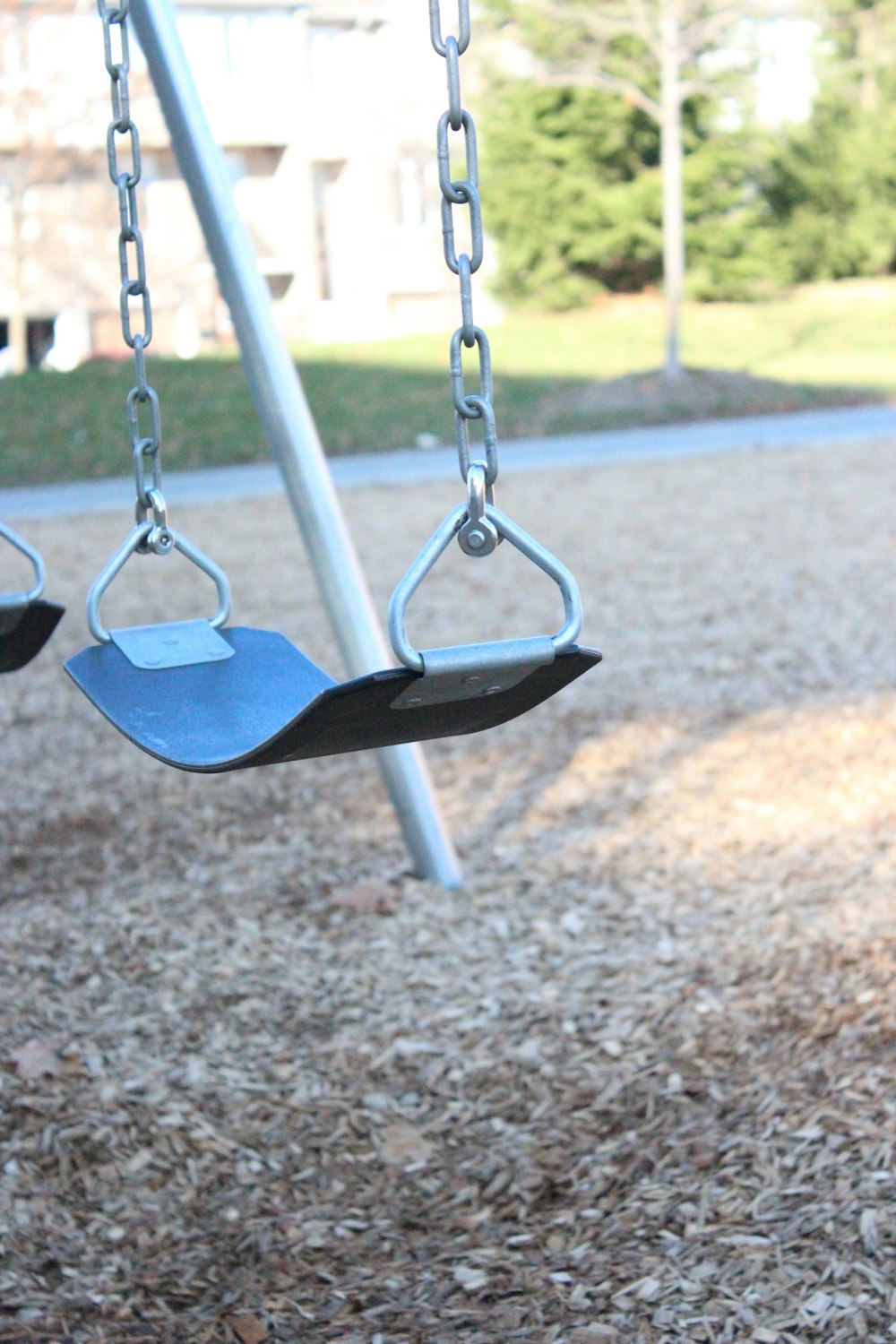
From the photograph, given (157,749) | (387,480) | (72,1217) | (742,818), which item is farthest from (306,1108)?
(387,480)

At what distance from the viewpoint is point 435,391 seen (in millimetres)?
15117

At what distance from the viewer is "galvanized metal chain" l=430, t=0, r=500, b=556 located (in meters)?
1.53

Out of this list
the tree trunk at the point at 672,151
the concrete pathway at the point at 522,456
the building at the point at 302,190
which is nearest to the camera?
the concrete pathway at the point at 522,456

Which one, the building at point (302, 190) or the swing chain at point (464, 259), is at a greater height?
the swing chain at point (464, 259)

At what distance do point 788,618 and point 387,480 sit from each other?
5600 mm

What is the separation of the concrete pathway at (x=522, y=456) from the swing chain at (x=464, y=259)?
8.90 metres

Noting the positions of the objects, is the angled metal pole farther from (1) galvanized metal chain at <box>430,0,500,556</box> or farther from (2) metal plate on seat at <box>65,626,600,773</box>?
(1) galvanized metal chain at <box>430,0,500,556</box>

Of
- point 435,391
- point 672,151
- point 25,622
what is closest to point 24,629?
point 25,622

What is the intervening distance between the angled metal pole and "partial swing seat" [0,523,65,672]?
96 cm

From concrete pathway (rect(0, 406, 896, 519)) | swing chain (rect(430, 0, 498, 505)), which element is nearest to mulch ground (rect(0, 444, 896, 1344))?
swing chain (rect(430, 0, 498, 505))

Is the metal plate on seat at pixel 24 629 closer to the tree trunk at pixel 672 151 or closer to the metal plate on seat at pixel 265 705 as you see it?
the metal plate on seat at pixel 265 705

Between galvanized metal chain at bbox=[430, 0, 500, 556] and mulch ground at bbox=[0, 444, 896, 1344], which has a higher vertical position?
galvanized metal chain at bbox=[430, 0, 500, 556]

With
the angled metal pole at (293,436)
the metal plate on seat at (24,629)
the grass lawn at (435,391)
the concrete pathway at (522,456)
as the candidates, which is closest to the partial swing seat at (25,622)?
the metal plate on seat at (24,629)

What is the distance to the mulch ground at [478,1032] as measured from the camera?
209 cm
